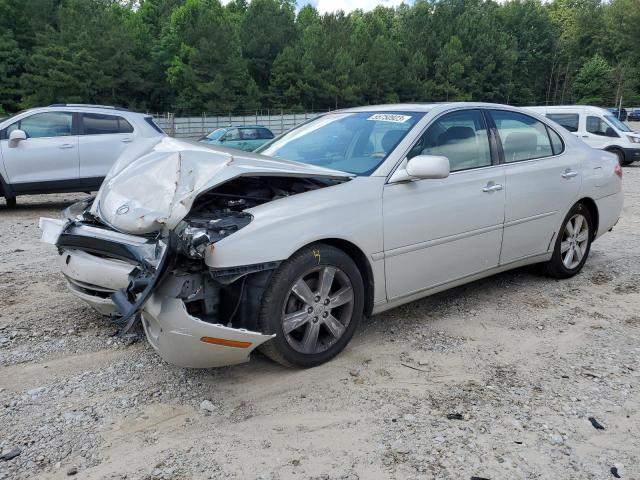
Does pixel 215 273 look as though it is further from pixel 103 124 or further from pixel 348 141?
pixel 103 124

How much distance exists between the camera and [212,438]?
108 inches

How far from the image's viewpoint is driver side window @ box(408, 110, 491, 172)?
408cm

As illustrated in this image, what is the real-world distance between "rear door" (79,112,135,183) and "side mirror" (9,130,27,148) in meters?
0.86

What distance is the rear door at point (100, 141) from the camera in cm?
941

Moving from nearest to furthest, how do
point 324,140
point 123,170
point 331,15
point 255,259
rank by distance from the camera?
point 255,259, point 123,170, point 324,140, point 331,15

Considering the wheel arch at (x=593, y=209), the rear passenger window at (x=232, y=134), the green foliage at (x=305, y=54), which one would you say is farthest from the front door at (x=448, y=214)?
the green foliage at (x=305, y=54)

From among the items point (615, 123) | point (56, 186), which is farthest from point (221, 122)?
point (56, 186)

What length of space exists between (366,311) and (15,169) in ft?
25.2

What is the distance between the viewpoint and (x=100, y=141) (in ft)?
31.2

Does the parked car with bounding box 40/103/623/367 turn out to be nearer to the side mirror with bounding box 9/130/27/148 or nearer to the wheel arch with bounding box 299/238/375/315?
the wheel arch with bounding box 299/238/375/315

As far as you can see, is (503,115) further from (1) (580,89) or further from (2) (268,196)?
(1) (580,89)

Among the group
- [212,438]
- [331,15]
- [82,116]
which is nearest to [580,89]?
[331,15]

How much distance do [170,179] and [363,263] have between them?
51.4 inches

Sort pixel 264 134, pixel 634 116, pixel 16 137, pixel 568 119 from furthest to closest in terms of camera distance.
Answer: pixel 634 116
pixel 264 134
pixel 568 119
pixel 16 137
